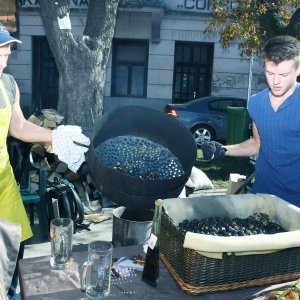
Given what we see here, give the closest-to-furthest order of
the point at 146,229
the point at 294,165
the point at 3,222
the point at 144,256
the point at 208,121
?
1. the point at 3,222
2. the point at 144,256
3. the point at 294,165
4. the point at 146,229
5. the point at 208,121

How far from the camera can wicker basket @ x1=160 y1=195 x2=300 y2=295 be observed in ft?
6.01

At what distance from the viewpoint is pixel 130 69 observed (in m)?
17.0

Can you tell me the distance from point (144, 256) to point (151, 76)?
48.9 ft

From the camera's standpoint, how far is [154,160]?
8.16ft

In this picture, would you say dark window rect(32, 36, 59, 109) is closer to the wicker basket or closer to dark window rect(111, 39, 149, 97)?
dark window rect(111, 39, 149, 97)

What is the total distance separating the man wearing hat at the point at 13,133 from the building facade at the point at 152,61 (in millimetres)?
13413

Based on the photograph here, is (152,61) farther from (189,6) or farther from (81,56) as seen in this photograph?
(81,56)

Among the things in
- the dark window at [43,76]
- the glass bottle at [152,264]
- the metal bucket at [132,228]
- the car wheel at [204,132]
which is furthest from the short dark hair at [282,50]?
the dark window at [43,76]

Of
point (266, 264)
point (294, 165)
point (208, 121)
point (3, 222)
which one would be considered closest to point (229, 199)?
point (266, 264)

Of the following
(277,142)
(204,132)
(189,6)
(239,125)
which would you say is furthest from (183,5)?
(277,142)

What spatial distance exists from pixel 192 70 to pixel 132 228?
14.5 metres

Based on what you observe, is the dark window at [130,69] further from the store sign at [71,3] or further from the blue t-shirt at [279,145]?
the blue t-shirt at [279,145]

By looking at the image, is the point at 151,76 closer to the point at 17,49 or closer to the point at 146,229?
the point at 17,49

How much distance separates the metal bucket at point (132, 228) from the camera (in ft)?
9.66
